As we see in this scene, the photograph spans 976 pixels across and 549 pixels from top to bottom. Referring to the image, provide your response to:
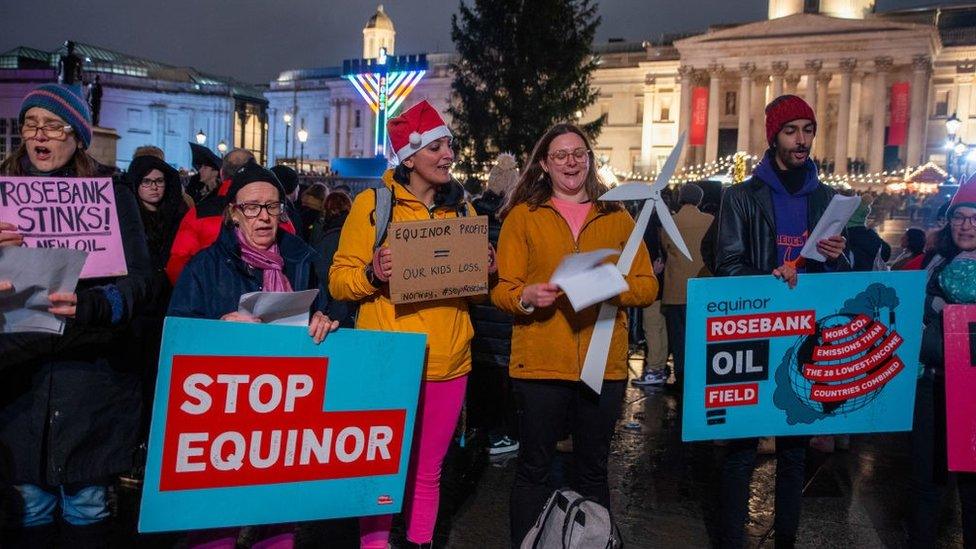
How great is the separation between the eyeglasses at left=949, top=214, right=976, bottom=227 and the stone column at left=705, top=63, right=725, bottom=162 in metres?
61.9

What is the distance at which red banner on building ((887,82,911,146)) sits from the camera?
55.5 meters

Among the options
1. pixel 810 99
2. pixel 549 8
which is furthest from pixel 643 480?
pixel 810 99

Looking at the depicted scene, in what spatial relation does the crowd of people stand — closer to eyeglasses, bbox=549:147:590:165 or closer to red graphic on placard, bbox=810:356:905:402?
eyeglasses, bbox=549:147:590:165

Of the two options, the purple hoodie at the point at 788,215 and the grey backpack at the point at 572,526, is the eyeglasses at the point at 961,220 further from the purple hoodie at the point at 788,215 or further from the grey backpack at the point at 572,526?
the grey backpack at the point at 572,526

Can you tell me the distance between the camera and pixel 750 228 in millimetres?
3963

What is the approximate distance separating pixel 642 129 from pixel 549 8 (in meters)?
36.3

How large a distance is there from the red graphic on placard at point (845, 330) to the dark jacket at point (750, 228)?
1.13ft

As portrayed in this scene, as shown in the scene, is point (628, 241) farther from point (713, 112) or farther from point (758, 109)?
point (758, 109)

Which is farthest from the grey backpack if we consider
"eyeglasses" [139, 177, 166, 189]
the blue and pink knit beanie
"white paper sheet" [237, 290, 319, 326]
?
"eyeglasses" [139, 177, 166, 189]

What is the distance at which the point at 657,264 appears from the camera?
9141 millimetres

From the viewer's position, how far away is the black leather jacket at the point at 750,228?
394 cm

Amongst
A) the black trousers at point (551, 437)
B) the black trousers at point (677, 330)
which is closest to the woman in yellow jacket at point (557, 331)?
the black trousers at point (551, 437)

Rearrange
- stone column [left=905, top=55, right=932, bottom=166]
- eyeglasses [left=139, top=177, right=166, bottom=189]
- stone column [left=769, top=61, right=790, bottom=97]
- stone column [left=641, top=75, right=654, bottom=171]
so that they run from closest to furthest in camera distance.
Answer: eyeglasses [left=139, top=177, right=166, bottom=189] < stone column [left=905, top=55, right=932, bottom=166] < stone column [left=769, top=61, right=790, bottom=97] < stone column [left=641, top=75, right=654, bottom=171]

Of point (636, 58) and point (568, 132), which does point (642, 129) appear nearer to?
point (636, 58)
